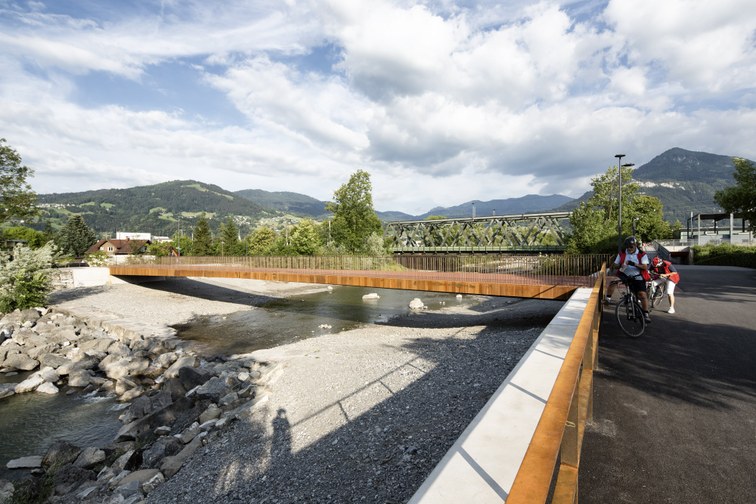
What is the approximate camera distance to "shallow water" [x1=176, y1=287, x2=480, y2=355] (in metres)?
19.1

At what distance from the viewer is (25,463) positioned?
8.92 m

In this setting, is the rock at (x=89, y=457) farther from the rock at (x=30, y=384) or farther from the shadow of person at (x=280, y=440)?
the rock at (x=30, y=384)

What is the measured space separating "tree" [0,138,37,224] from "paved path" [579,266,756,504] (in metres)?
33.5

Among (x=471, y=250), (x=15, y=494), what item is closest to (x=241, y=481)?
(x=15, y=494)

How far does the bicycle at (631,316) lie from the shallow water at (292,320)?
14.0m

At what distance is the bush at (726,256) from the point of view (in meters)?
29.8

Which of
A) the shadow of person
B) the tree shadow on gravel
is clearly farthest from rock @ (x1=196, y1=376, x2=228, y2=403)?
the shadow of person

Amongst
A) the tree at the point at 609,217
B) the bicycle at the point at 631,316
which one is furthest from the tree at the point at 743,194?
the bicycle at the point at 631,316

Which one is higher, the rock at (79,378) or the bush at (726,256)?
the bush at (726,256)

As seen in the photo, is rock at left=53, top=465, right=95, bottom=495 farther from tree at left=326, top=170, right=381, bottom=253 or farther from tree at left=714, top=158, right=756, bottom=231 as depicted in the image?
tree at left=326, top=170, right=381, bottom=253

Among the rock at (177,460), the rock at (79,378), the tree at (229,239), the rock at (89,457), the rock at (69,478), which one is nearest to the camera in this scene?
the rock at (177,460)

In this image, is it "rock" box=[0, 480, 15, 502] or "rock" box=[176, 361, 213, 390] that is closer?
"rock" box=[0, 480, 15, 502]

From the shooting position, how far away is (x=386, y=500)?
5.54 meters

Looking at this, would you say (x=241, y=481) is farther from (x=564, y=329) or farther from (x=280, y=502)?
(x=564, y=329)
